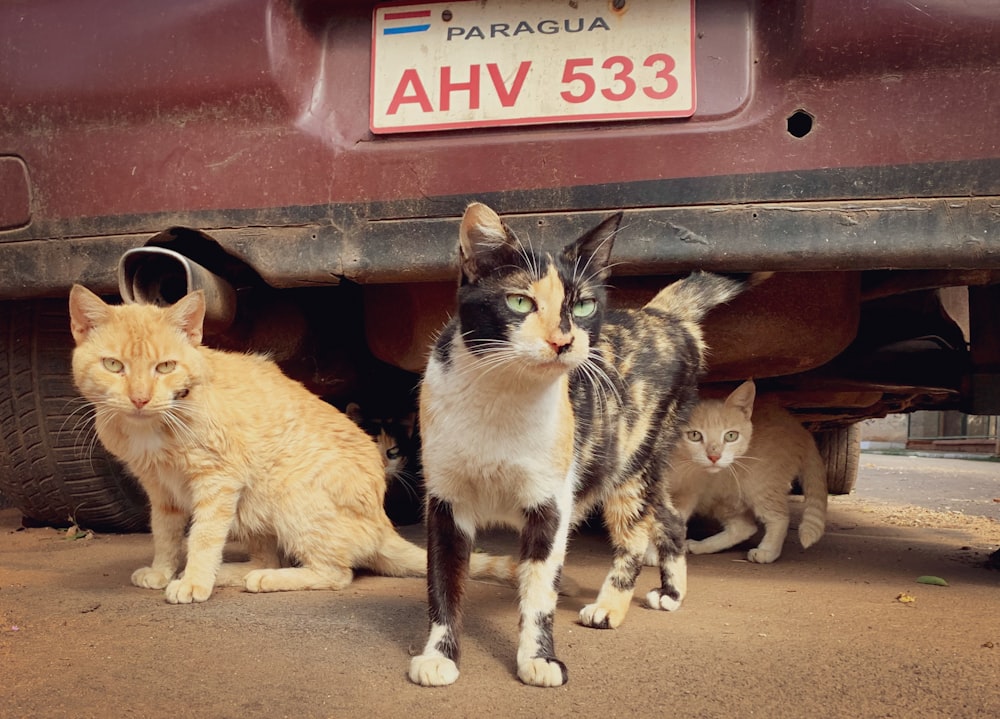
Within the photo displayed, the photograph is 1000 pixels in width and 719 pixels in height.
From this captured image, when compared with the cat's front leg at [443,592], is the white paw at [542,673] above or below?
below

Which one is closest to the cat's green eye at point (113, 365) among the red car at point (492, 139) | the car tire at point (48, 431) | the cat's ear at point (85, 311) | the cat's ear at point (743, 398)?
the cat's ear at point (85, 311)

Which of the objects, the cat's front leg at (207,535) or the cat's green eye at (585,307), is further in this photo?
the cat's front leg at (207,535)

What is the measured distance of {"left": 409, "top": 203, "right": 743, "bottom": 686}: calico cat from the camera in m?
1.98

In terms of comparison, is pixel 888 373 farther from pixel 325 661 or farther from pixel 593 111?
pixel 325 661

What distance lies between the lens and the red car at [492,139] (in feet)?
7.21

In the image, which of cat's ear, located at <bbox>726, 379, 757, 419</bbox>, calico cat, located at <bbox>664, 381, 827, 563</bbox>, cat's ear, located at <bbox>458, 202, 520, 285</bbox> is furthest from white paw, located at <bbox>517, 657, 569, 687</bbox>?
cat's ear, located at <bbox>726, 379, 757, 419</bbox>

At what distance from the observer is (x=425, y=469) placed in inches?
86.9

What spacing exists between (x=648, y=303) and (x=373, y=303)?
93 cm

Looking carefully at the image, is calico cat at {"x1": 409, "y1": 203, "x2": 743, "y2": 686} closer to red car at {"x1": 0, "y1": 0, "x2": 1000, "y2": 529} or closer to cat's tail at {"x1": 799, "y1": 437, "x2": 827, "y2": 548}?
red car at {"x1": 0, "y1": 0, "x2": 1000, "y2": 529}

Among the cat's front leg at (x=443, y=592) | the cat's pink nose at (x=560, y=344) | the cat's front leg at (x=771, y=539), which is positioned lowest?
A: the cat's front leg at (x=771, y=539)

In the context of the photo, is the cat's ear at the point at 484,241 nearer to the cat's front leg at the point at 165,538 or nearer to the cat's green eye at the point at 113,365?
the cat's green eye at the point at 113,365

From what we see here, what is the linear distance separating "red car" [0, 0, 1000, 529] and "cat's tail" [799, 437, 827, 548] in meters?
1.31

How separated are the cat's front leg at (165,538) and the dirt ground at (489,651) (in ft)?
0.35

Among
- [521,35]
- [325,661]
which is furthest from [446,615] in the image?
[521,35]
